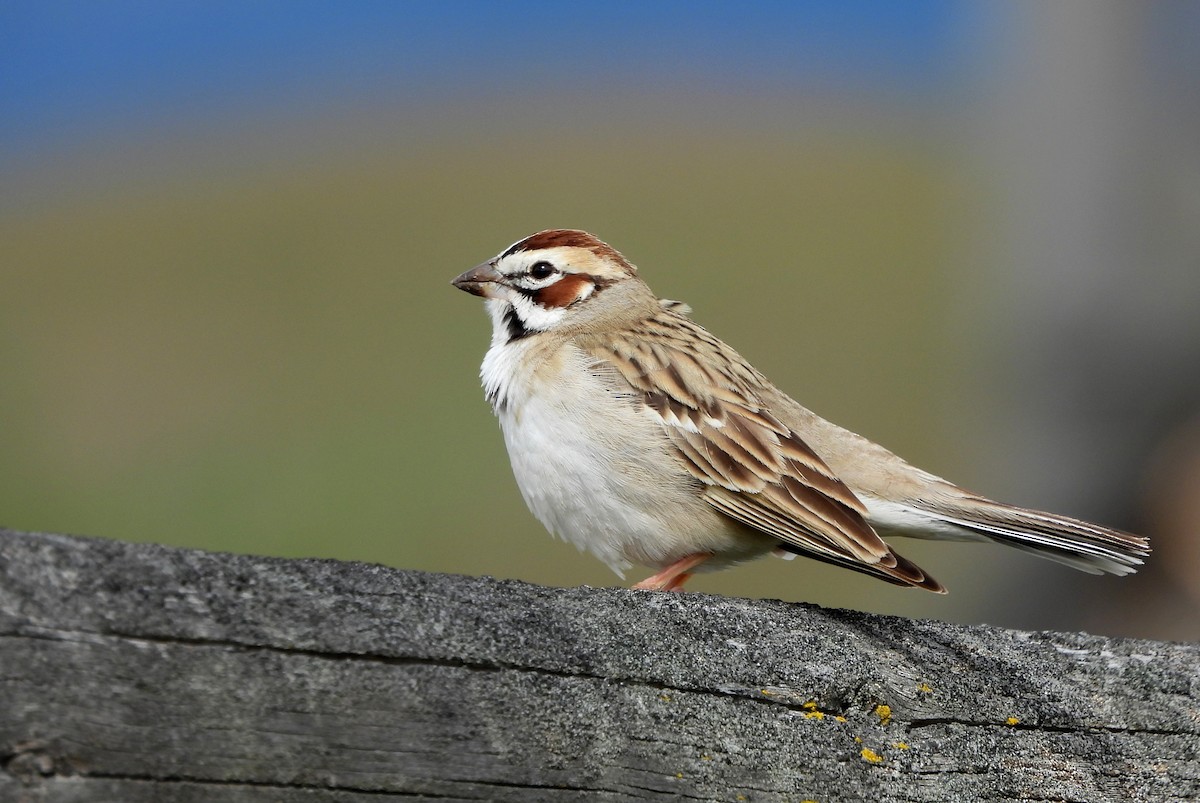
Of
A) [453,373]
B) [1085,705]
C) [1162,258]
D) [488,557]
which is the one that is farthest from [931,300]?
[1085,705]

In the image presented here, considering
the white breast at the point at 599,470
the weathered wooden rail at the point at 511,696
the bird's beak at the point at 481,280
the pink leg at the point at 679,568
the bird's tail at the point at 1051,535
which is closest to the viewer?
the weathered wooden rail at the point at 511,696

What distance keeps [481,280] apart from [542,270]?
222 millimetres

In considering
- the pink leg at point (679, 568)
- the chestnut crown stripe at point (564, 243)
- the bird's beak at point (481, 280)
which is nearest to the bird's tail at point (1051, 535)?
the pink leg at point (679, 568)

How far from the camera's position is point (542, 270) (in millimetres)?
5348

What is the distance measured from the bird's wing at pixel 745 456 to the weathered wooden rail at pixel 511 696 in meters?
1.25

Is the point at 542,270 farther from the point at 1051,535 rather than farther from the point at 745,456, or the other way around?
the point at 1051,535

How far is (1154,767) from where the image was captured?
2.70 meters

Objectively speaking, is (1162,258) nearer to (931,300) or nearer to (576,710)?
(576,710)

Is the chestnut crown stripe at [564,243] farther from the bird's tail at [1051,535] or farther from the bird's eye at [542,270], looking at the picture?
the bird's tail at [1051,535]

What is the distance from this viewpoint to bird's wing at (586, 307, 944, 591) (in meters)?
4.24

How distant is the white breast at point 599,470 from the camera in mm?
4496

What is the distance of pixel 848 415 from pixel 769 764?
48.1 feet

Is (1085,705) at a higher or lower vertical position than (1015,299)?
lower

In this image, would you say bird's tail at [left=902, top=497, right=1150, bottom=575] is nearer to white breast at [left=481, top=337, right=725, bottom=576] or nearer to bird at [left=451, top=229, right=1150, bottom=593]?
bird at [left=451, top=229, right=1150, bottom=593]
